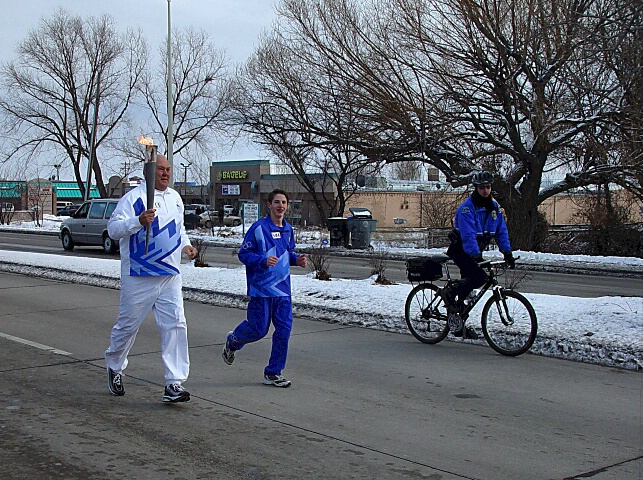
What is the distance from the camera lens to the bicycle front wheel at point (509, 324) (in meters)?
8.70

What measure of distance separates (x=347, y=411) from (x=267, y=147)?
95.6 ft

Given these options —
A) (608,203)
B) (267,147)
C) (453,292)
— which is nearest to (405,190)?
(267,147)

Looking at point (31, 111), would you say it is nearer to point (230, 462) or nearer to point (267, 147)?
point (267, 147)

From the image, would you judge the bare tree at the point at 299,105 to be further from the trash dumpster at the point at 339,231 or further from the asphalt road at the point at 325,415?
the asphalt road at the point at 325,415

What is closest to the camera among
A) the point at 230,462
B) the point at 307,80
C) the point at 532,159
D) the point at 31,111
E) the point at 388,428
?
the point at 230,462

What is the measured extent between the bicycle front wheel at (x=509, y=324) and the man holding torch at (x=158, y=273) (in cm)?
375

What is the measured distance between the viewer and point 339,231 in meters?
30.4

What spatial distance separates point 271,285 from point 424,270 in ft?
9.32

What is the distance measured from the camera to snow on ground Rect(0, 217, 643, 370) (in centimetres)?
880

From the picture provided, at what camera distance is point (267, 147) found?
115 ft

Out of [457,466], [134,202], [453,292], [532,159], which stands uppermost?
[532,159]

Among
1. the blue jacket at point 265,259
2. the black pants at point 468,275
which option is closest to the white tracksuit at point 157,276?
the blue jacket at point 265,259

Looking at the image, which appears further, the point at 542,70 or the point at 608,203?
the point at 608,203

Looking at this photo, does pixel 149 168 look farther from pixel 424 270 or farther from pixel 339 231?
pixel 339 231
